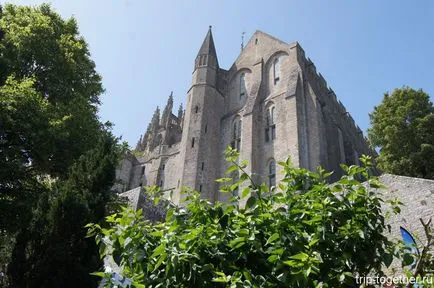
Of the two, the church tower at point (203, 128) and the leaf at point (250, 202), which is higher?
the church tower at point (203, 128)

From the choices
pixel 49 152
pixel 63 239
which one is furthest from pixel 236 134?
pixel 63 239

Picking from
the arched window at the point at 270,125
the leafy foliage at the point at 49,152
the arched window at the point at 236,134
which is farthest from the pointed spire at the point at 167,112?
the leafy foliage at the point at 49,152

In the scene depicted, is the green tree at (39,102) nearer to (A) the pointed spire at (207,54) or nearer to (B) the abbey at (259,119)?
→ (B) the abbey at (259,119)

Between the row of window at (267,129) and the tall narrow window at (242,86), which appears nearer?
the row of window at (267,129)

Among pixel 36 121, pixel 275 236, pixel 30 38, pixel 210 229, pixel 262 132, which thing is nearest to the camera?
pixel 275 236

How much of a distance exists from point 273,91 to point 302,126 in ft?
15.2

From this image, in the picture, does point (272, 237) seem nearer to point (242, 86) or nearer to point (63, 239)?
point (63, 239)

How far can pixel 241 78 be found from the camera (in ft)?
115

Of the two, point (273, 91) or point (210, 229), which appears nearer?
point (210, 229)

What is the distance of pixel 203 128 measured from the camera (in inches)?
1231

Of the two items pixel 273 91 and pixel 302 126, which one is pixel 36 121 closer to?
pixel 302 126

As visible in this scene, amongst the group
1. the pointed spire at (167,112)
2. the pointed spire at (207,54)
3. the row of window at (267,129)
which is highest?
the pointed spire at (167,112)

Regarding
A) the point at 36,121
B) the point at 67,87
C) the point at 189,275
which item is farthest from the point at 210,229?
the point at 67,87

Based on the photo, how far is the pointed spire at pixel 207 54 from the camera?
113ft
